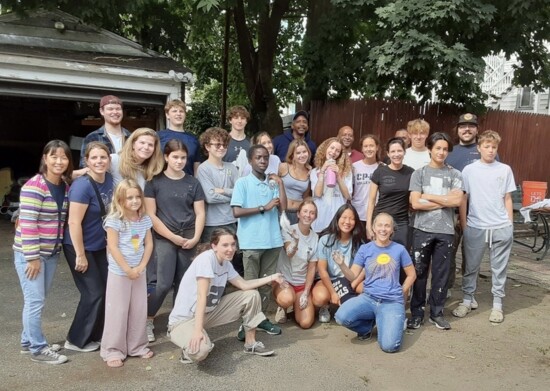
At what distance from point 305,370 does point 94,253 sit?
184 cm

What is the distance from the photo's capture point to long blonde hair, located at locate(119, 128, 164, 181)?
13.8 ft

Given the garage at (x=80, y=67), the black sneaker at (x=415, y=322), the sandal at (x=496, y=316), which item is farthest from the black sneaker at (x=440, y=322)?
the garage at (x=80, y=67)

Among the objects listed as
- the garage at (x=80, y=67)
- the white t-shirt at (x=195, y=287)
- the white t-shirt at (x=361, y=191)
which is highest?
the garage at (x=80, y=67)

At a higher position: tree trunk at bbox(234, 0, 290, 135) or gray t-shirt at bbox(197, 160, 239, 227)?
tree trunk at bbox(234, 0, 290, 135)

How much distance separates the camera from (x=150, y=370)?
3.79m

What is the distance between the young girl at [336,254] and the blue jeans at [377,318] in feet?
0.90

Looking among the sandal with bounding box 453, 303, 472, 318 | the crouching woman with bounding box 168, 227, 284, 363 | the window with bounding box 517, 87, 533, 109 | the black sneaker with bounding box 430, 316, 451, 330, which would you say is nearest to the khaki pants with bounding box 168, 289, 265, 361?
the crouching woman with bounding box 168, 227, 284, 363

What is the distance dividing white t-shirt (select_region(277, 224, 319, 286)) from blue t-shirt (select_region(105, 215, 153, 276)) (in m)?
1.41

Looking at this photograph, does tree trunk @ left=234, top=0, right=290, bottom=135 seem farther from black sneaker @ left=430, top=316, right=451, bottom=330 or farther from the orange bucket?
black sneaker @ left=430, top=316, right=451, bottom=330

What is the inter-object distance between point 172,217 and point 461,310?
298cm

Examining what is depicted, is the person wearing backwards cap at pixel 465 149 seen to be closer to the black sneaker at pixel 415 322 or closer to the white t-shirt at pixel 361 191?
the black sneaker at pixel 415 322

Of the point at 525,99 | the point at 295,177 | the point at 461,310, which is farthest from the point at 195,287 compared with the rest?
the point at 525,99

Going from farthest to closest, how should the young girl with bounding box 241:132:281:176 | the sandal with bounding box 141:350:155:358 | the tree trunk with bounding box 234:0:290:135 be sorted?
1. the tree trunk with bounding box 234:0:290:135
2. the young girl with bounding box 241:132:281:176
3. the sandal with bounding box 141:350:155:358

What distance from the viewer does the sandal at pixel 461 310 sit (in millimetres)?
5094
